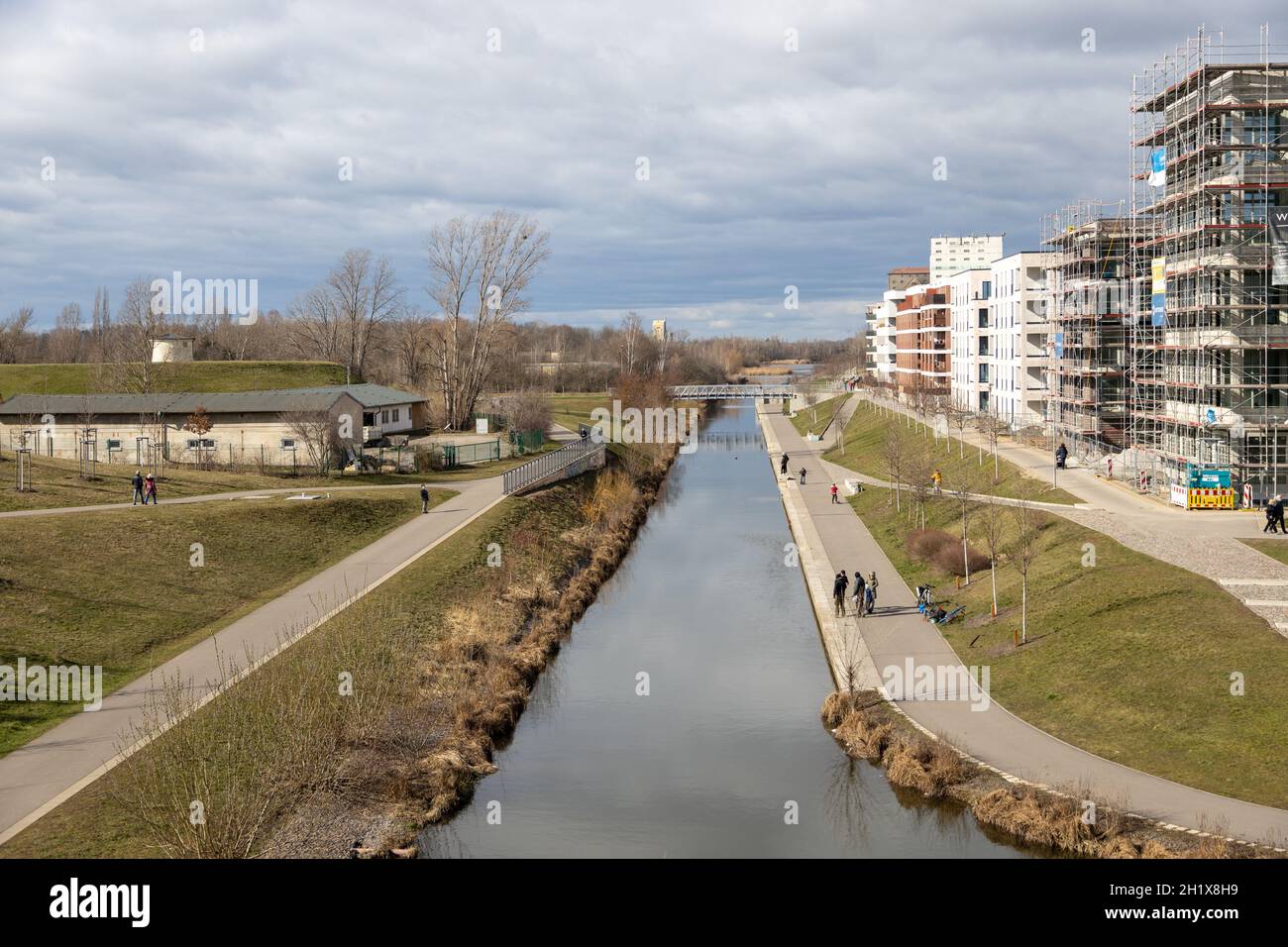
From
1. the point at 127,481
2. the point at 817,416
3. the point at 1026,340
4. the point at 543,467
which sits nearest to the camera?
the point at 127,481

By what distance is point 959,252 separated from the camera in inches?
5886

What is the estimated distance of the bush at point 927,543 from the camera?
38.2 metres

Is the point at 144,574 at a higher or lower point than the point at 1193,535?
lower

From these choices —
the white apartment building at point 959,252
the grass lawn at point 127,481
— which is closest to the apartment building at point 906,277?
the white apartment building at point 959,252

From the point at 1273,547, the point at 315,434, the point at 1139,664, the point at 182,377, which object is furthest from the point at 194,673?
the point at 182,377

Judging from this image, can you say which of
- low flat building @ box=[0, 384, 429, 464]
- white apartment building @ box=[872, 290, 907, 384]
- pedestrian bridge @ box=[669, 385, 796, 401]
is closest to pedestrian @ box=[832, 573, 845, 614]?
low flat building @ box=[0, 384, 429, 464]

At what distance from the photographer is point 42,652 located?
984 inches

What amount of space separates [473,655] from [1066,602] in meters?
16.2

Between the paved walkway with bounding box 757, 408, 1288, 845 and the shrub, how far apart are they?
50.3 inches

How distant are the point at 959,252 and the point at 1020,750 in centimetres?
13827

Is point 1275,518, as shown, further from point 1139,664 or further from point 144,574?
point 144,574

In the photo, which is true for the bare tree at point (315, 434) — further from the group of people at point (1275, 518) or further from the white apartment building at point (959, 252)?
the white apartment building at point (959, 252)

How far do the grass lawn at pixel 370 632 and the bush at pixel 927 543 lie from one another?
13493 mm

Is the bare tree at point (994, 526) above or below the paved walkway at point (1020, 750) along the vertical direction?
above
